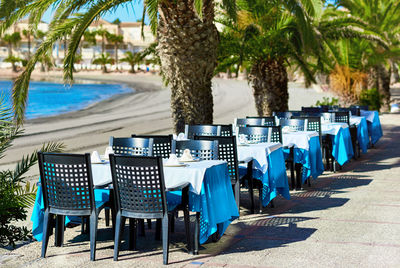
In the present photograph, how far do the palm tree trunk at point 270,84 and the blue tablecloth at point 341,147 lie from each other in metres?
5.44

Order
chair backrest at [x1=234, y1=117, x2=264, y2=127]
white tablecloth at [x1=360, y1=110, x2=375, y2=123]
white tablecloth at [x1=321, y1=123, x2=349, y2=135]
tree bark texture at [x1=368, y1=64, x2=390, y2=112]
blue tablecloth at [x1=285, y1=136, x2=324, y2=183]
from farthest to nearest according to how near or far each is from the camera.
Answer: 1. tree bark texture at [x1=368, y1=64, x2=390, y2=112]
2. white tablecloth at [x1=360, y1=110, x2=375, y2=123]
3. white tablecloth at [x1=321, y1=123, x2=349, y2=135]
4. chair backrest at [x1=234, y1=117, x2=264, y2=127]
5. blue tablecloth at [x1=285, y1=136, x2=324, y2=183]

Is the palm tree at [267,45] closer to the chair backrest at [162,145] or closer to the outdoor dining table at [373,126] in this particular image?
the outdoor dining table at [373,126]

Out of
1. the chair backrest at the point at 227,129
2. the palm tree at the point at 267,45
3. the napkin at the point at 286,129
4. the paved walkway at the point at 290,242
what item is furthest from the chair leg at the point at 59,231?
the palm tree at the point at 267,45

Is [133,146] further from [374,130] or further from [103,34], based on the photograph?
[103,34]

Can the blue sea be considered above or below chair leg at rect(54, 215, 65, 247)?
above

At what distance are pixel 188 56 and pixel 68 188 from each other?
21.4 feet

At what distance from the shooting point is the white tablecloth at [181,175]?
627 cm

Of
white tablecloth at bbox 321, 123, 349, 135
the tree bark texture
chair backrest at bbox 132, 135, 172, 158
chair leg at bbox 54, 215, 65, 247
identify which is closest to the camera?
chair leg at bbox 54, 215, 65, 247

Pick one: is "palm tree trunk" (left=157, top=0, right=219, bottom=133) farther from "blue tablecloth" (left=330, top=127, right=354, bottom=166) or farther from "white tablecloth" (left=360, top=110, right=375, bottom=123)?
"white tablecloth" (left=360, top=110, right=375, bottom=123)

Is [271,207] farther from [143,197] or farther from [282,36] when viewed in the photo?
[282,36]

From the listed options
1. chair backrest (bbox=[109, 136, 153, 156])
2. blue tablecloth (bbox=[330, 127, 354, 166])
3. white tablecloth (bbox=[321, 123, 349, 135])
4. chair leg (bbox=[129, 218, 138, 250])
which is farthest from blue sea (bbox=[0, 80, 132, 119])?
chair leg (bbox=[129, 218, 138, 250])

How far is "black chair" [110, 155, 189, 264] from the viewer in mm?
5863

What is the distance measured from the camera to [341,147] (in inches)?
493

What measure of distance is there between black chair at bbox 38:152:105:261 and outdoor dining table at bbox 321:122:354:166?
23.5ft
